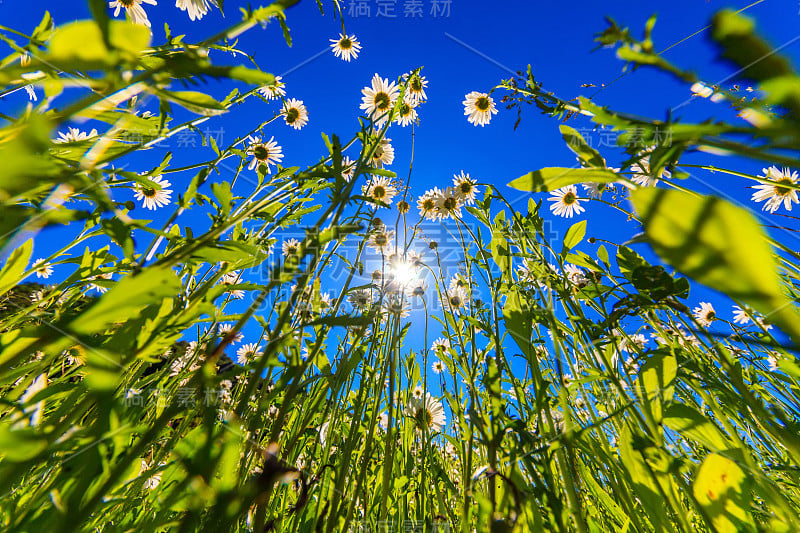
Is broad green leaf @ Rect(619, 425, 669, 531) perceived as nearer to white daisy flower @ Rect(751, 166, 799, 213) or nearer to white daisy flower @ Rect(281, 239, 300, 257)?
white daisy flower @ Rect(281, 239, 300, 257)

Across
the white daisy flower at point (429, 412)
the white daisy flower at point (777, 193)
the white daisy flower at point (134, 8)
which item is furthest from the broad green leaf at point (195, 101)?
the white daisy flower at point (777, 193)

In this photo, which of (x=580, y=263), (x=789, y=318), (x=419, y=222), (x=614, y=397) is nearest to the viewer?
(x=789, y=318)

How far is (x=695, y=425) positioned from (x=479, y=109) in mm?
1364

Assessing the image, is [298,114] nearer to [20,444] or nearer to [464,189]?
[464,189]

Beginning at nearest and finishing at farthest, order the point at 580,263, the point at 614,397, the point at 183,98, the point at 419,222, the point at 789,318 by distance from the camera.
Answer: the point at 789,318 → the point at 183,98 → the point at 614,397 → the point at 580,263 → the point at 419,222

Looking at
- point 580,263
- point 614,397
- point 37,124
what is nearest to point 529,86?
point 580,263

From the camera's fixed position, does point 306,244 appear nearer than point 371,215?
Yes

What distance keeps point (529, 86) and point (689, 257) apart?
1.75 feet

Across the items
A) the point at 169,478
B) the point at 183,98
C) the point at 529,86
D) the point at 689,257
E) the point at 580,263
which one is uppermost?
the point at 529,86

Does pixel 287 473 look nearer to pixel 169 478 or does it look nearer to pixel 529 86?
pixel 169 478

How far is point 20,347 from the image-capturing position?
0.26 meters

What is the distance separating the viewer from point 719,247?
0.46 ft

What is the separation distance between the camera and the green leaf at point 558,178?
227 millimetres

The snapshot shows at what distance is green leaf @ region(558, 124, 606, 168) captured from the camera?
26 centimetres
